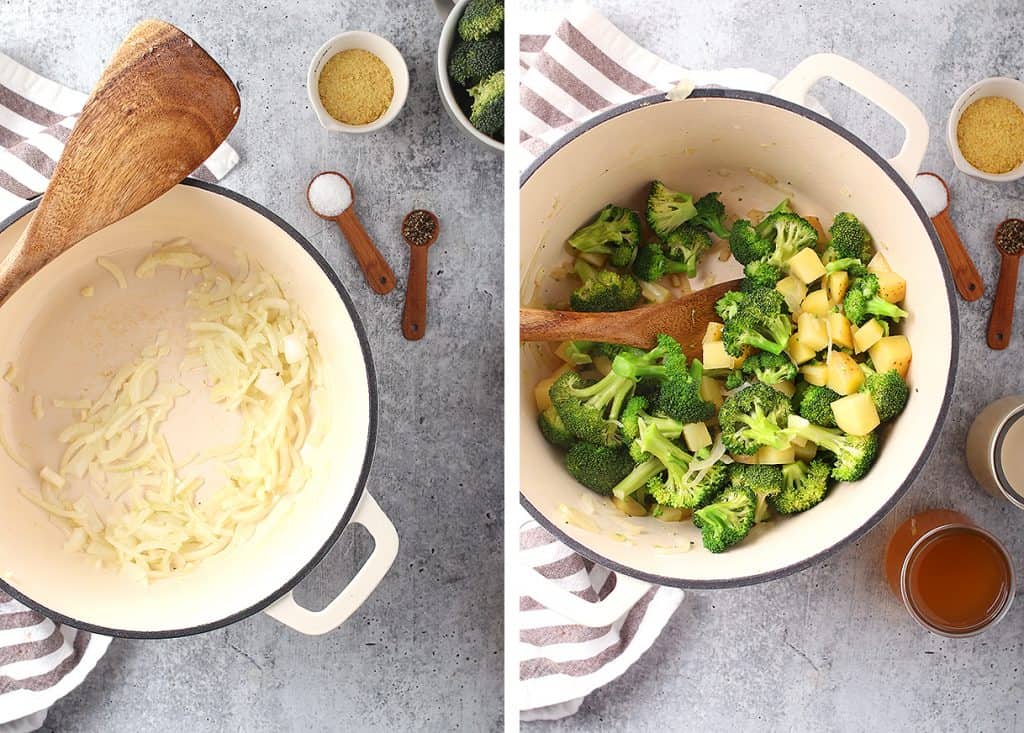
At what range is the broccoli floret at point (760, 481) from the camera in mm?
1019

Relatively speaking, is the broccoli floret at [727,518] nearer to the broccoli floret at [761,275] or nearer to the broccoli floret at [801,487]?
the broccoli floret at [801,487]

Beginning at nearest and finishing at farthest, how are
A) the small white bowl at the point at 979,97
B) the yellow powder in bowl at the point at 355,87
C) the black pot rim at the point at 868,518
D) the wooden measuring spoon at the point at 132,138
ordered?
the wooden measuring spoon at the point at 132,138
the yellow powder in bowl at the point at 355,87
the black pot rim at the point at 868,518
the small white bowl at the point at 979,97

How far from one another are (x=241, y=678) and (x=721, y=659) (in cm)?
59

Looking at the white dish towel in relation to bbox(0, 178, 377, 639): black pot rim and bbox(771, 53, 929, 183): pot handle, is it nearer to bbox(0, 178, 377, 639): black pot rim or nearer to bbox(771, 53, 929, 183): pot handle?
bbox(771, 53, 929, 183): pot handle

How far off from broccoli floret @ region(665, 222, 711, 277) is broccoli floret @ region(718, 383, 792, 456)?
0.55ft

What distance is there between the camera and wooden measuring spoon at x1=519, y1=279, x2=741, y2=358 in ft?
3.08

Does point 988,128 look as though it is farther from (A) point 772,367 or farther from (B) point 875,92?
(A) point 772,367

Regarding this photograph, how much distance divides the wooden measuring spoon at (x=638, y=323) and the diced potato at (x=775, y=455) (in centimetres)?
14

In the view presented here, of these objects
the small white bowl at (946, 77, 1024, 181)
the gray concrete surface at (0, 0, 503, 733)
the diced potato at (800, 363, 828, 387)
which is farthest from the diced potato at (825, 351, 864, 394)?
the gray concrete surface at (0, 0, 503, 733)

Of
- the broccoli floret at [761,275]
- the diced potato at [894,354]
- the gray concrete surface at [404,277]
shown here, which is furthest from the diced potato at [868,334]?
the gray concrete surface at [404,277]

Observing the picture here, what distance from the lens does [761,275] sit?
1.05 meters

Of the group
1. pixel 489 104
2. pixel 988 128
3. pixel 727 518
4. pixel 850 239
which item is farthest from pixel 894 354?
pixel 489 104

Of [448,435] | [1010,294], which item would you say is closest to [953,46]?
[1010,294]

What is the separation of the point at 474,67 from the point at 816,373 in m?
0.58
